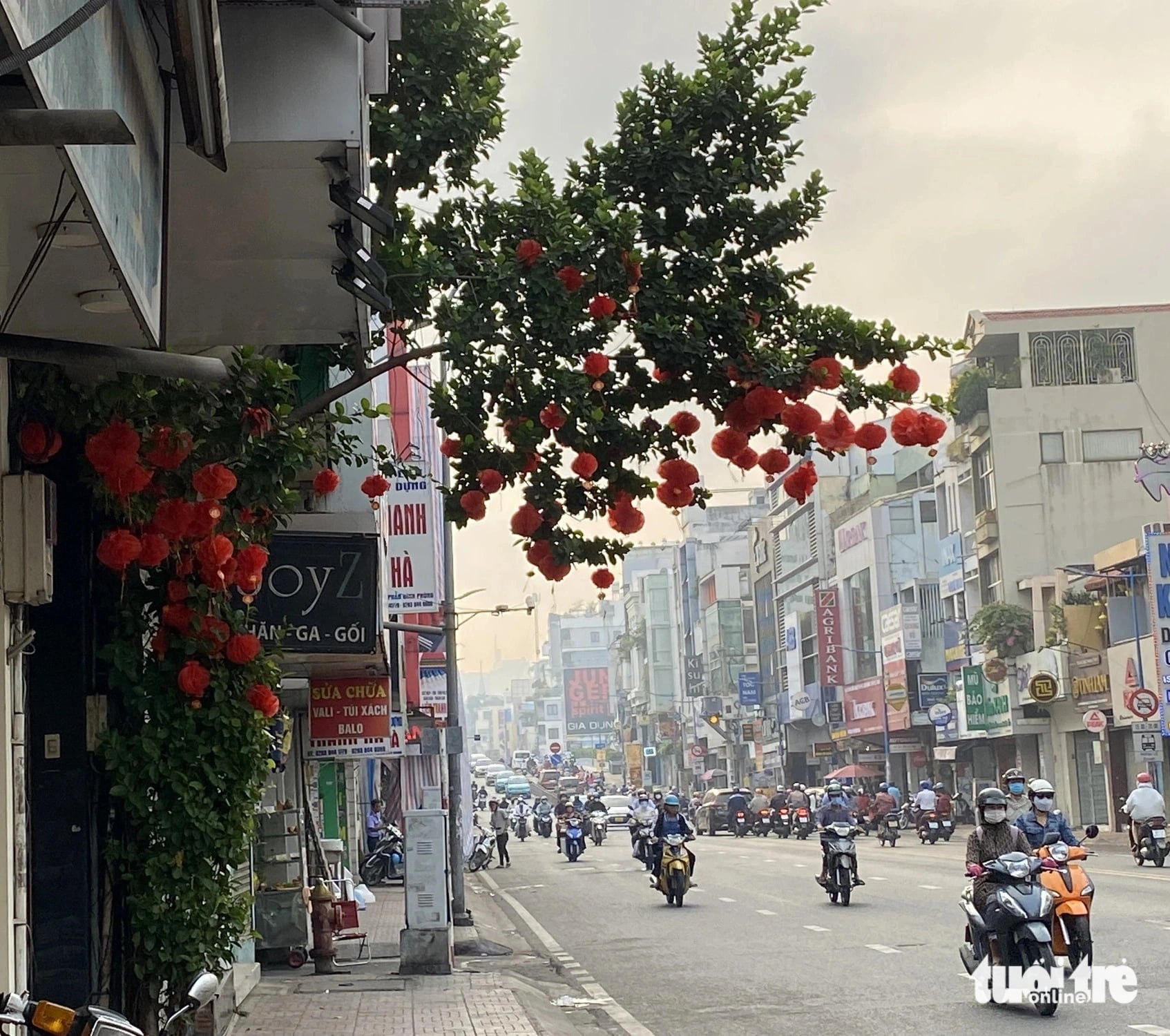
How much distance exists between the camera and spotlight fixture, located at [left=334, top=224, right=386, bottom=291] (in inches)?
333

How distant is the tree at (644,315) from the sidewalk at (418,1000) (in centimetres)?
417

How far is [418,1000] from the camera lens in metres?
14.5

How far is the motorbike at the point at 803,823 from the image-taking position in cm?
5494

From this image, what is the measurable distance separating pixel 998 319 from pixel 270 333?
48.2 m

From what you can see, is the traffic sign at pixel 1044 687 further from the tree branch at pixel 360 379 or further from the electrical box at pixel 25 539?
the electrical box at pixel 25 539

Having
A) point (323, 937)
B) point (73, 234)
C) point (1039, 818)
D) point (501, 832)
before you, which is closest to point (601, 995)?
point (323, 937)

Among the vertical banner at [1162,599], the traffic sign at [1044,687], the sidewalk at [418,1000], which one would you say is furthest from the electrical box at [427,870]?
the traffic sign at [1044,687]

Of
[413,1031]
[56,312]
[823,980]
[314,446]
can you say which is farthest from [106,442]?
[823,980]

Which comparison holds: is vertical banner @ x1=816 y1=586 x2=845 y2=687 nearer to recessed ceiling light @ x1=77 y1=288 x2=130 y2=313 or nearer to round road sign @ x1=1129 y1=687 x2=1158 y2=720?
round road sign @ x1=1129 y1=687 x2=1158 y2=720

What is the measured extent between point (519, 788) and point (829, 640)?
3103 centimetres

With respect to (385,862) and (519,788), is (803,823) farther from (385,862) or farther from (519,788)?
(519,788)

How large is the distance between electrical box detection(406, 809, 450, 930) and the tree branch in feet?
23.3

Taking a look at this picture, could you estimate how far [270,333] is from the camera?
1023 centimetres

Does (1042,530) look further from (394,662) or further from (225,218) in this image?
(225,218)
